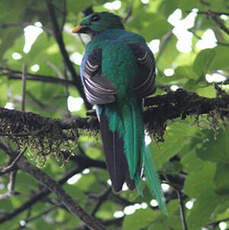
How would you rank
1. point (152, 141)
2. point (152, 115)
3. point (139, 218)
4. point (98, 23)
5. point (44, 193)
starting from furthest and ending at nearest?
point (98, 23) → point (44, 193) → point (139, 218) → point (152, 141) → point (152, 115)

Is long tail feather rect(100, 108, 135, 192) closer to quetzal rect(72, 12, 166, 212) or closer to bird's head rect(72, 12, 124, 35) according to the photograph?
quetzal rect(72, 12, 166, 212)

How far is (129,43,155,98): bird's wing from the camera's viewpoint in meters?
3.06

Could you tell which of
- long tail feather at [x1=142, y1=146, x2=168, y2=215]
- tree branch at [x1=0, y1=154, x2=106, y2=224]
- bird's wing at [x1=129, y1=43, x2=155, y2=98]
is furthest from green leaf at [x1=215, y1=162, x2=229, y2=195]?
tree branch at [x1=0, y1=154, x2=106, y2=224]

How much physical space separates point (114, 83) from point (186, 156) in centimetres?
82

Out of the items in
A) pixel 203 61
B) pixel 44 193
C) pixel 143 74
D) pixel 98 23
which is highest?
pixel 203 61

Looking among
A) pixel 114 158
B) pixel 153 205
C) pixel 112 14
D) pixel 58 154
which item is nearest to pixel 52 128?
pixel 58 154

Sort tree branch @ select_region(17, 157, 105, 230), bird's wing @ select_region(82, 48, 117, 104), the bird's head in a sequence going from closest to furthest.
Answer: bird's wing @ select_region(82, 48, 117, 104)
tree branch @ select_region(17, 157, 105, 230)
the bird's head

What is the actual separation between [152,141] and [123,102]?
0.37m

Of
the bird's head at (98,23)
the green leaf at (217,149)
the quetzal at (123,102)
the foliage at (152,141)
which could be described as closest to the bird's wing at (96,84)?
the quetzal at (123,102)

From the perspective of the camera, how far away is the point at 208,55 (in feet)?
9.20

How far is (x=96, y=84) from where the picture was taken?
3.20 meters

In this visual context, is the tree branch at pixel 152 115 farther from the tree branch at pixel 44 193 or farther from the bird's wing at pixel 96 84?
the tree branch at pixel 44 193

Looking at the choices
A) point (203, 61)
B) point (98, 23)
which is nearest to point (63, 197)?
point (203, 61)

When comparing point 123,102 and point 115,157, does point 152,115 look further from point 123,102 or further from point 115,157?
point 115,157
